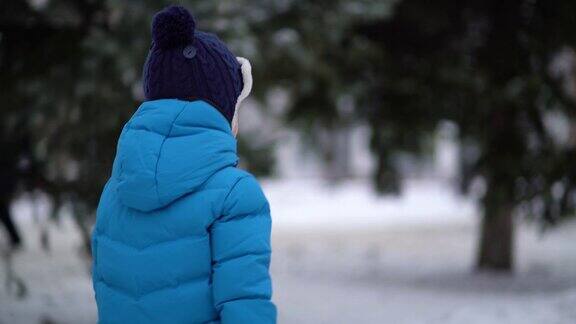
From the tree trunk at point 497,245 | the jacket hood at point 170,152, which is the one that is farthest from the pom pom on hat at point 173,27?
the tree trunk at point 497,245

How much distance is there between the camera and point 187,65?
263 centimetres

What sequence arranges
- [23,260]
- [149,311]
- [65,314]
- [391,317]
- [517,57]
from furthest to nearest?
[23,260]
[517,57]
[391,317]
[65,314]
[149,311]

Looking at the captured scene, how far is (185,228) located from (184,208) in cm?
6

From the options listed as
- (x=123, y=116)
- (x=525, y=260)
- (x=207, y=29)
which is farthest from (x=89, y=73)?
(x=525, y=260)

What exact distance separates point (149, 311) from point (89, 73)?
13.7 ft

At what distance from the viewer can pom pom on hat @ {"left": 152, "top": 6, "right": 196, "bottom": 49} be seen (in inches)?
101

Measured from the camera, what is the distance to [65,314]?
284 inches

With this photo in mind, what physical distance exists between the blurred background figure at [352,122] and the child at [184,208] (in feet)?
11.8

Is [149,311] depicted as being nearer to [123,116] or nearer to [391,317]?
[123,116]

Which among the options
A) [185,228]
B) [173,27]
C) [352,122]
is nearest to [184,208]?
[185,228]

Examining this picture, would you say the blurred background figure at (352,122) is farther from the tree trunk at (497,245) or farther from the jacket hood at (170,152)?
the jacket hood at (170,152)

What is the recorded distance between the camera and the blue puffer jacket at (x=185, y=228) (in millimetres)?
2449

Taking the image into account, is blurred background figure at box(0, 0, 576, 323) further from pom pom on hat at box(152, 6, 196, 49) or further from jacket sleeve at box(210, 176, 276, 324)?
jacket sleeve at box(210, 176, 276, 324)

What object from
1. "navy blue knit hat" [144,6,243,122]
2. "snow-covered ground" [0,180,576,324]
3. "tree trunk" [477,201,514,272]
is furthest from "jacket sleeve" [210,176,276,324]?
"tree trunk" [477,201,514,272]
